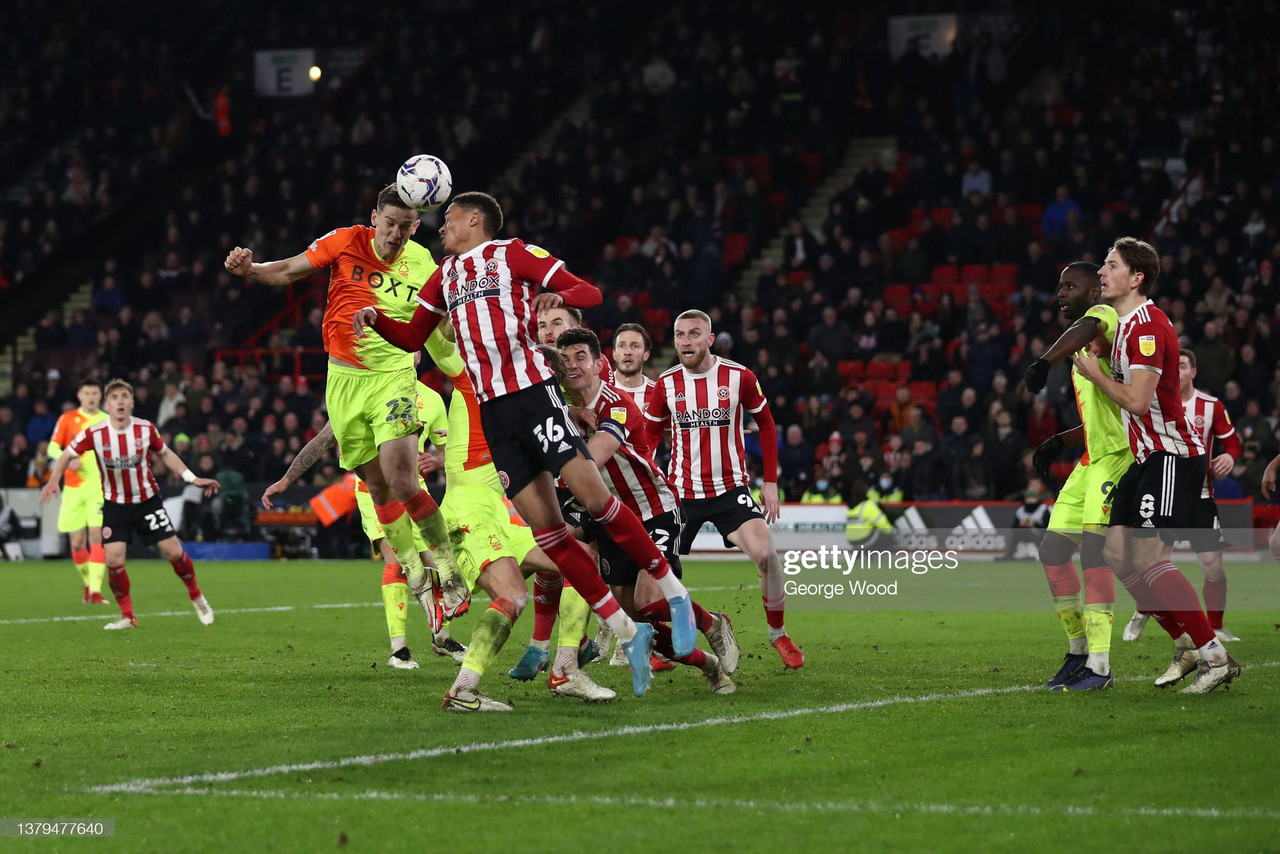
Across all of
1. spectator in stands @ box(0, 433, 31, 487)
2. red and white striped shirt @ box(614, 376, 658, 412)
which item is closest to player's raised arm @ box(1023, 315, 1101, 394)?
red and white striped shirt @ box(614, 376, 658, 412)

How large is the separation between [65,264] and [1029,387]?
103ft

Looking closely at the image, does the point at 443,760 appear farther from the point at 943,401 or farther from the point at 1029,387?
the point at 943,401

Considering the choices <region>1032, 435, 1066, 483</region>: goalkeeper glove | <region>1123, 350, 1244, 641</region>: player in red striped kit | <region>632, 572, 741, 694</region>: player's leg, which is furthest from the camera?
<region>1123, 350, 1244, 641</region>: player in red striped kit

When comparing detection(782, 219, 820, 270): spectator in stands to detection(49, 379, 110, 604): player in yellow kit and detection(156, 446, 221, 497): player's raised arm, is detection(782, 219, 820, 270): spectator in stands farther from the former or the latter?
detection(156, 446, 221, 497): player's raised arm

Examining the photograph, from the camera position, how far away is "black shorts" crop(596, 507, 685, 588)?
30.4 ft

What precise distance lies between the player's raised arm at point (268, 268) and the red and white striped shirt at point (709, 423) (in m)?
2.48

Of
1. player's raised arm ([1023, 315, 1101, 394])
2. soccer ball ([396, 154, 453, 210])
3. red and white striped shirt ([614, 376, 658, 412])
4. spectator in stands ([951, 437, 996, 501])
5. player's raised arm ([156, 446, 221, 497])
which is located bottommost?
spectator in stands ([951, 437, 996, 501])

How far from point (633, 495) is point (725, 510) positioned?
4.09 feet

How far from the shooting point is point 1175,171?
27.5 meters

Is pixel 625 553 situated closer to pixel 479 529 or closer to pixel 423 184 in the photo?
pixel 479 529

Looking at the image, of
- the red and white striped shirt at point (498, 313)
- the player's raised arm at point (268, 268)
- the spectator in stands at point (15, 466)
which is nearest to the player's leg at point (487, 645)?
the red and white striped shirt at point (498, 313)

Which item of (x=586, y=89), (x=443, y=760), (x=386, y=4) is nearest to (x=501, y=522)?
(x=443, y=760)

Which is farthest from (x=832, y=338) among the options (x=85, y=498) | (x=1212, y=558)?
(x=1212, y=558)

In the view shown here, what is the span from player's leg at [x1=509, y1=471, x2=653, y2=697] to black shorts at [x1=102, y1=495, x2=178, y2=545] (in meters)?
7.90
